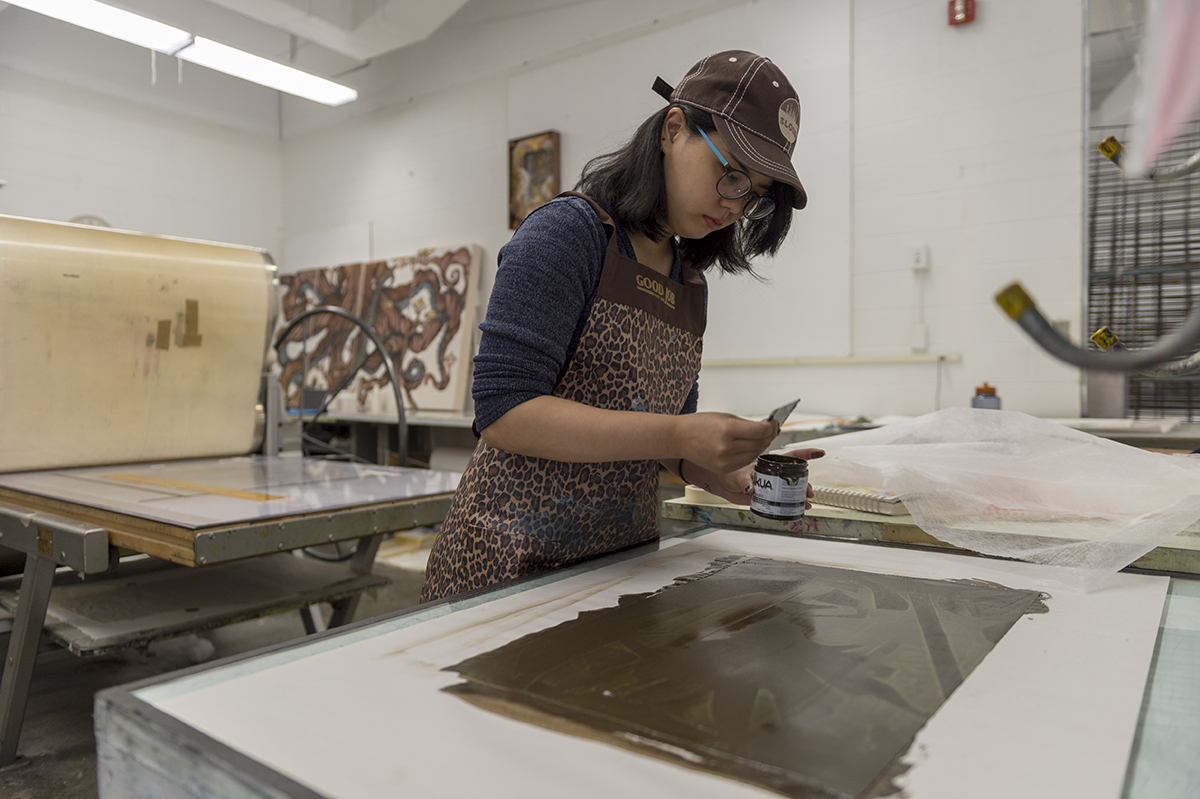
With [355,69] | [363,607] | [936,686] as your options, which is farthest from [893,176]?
[355,69]

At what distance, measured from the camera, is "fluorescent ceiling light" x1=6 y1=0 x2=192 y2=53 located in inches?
156

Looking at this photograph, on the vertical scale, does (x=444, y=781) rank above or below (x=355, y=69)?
below

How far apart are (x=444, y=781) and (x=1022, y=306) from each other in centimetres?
46

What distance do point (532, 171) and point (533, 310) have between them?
4.10 m

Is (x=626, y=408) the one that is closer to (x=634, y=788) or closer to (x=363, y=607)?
(x=634, y=788)

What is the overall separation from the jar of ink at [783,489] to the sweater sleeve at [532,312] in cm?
34

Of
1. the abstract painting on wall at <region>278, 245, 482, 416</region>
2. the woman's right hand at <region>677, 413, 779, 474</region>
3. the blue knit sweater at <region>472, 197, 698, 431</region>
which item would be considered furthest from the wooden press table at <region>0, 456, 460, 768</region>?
the abstract painting on wall at <region>278, 245, 482, 416</region>

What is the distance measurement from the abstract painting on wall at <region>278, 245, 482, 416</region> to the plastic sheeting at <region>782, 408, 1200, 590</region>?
12.9ft

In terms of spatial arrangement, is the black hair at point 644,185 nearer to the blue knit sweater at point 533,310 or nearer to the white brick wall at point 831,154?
the blue knit sweater at point 533,310

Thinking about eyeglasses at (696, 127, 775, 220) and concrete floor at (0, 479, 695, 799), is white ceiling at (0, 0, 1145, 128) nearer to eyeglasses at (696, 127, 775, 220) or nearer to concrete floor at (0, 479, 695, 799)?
concrete floor at (0, 479, 695, 799)

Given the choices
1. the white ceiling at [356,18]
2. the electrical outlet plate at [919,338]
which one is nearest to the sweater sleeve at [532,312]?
the electrical outlet plate at [919,338]

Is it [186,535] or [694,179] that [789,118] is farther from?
[186,535]

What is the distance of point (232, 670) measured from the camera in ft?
2.20

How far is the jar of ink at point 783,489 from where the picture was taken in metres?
1.08
